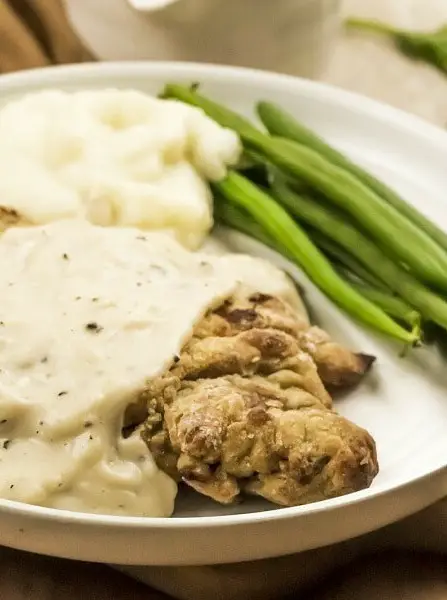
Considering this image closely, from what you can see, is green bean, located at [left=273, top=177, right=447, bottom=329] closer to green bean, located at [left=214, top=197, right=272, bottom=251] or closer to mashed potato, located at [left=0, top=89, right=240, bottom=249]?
green bean, located at [left=214, top=197, right=272, bottom=251]

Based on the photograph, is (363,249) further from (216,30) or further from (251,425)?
(216,30)

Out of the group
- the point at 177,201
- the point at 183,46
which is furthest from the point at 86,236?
the point at 183,46

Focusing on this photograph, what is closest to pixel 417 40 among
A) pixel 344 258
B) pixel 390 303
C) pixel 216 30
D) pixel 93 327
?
pixel 216 30

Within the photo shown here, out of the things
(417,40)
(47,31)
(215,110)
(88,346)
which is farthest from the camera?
(417,40)

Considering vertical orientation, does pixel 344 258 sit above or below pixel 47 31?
above

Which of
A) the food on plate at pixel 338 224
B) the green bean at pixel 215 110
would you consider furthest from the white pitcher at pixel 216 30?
the food on plate at pixel 338 224

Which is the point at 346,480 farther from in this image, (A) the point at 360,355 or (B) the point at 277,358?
(A) the point at 360,355

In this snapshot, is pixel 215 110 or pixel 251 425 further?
pixel 215 110

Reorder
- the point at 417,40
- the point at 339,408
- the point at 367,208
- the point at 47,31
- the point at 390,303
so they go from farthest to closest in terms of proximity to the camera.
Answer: the point at 417,40 < the point at 47,31 < the point at 367,208 < the point at 390,303 < the point at 339,408
